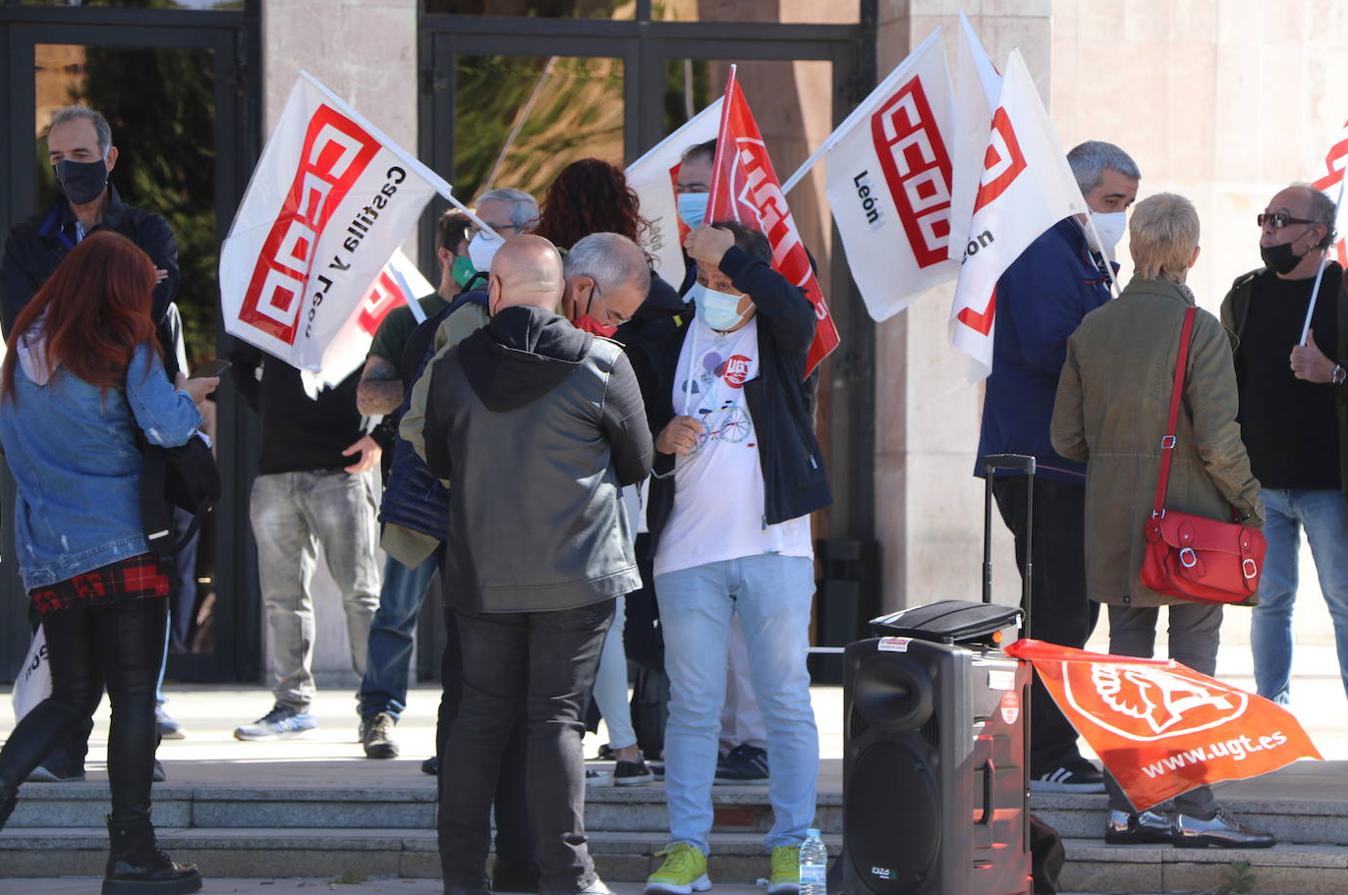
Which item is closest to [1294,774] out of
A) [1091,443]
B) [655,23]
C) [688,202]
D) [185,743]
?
[1091,443]

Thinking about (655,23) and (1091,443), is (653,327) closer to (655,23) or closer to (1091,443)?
(1091,443)

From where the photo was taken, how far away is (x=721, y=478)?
630cm

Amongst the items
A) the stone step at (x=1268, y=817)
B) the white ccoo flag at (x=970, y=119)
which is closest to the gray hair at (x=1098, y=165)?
the white ccoo flag at (x=970, y=119)

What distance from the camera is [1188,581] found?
6.45 meters

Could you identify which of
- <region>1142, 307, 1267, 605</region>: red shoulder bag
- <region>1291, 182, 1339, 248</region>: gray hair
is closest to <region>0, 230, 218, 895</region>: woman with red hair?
<region>1142, 307, 1267, 605</region>: red shoulder bag

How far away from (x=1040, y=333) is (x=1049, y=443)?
1.20 ft

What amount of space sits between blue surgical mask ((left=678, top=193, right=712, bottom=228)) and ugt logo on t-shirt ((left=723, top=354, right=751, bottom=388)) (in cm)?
94

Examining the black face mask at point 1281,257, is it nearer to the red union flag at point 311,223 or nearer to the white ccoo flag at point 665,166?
the white ccoo flag at point 665,166

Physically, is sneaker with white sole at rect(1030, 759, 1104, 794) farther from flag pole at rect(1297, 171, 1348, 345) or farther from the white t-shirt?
flag pole at rect(1297, 171, 1348, 345)

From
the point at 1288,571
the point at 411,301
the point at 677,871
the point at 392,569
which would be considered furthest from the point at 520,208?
the point at 1288,571

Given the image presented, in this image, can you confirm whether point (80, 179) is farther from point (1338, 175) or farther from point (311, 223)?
point (1338, 175)

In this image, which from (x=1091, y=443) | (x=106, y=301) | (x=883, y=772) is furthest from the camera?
(x=1091, y=443)

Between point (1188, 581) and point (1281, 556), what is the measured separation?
6.60ft

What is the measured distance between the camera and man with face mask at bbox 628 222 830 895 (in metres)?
Answer: 6.23
